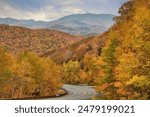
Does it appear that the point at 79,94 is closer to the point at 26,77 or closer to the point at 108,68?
the point at 26,77

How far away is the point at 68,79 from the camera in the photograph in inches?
4498

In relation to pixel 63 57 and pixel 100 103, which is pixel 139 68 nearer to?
pixel 100 103

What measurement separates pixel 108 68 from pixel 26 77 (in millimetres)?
34904

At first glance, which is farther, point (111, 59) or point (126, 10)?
point (126, 10)

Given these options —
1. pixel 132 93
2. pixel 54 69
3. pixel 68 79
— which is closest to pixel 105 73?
pixel 132 93

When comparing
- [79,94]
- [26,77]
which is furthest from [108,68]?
[79,94]

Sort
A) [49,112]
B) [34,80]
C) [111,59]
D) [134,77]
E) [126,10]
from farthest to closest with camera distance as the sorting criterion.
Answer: [34,80]
[126,10]
[111,59]
[134,77]
[49,112]

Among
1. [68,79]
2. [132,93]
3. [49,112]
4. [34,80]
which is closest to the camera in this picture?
[49,112]

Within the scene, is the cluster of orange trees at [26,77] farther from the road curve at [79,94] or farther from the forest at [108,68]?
the road curve at [79,94]

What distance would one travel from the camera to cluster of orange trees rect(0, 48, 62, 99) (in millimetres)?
68188

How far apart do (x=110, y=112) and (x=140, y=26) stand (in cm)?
1559

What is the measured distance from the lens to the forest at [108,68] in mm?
25891

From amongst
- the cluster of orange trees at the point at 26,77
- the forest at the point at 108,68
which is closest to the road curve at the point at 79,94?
the forest at the point at 108,68

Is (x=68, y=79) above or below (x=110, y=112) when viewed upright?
below
